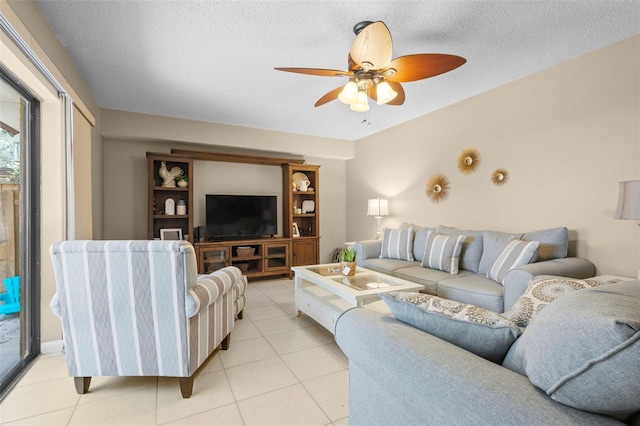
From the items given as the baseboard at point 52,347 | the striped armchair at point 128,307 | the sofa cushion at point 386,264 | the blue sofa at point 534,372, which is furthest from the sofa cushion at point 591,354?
the baseboard at point 52,347

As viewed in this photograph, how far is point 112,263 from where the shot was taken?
68.1 inches

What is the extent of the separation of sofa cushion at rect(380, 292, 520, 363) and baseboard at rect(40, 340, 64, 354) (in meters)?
2.76

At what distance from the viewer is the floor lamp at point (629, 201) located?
1.91 meters

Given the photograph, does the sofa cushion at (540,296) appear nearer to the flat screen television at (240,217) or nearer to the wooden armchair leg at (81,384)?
the wooden armchair leg at (81,384)

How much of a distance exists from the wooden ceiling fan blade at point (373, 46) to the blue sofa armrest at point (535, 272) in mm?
1797

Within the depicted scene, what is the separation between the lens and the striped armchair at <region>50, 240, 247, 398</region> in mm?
1729

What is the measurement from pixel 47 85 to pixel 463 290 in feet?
11.8

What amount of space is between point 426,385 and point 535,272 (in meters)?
1.86

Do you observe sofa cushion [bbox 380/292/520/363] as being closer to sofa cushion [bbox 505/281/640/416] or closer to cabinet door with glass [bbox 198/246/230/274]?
sofa cushion [bbox 505/281/640/416]

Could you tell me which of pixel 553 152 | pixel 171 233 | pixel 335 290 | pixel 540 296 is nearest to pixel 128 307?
pixel 335 290

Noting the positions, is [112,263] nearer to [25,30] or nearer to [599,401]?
[25,30]

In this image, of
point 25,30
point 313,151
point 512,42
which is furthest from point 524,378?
point 313,151

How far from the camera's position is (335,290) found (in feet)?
8.41

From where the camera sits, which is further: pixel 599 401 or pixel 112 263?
pixel 112 263
